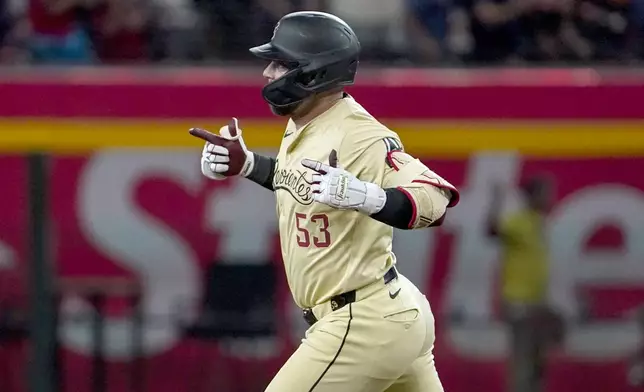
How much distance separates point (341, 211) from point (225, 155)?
0.56m

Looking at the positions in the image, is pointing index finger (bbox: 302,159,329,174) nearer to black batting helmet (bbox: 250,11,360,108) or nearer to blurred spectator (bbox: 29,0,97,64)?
black batting helmet (bbox: 250,11,360,108)

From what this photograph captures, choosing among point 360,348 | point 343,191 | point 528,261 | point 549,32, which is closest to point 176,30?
point 549,32

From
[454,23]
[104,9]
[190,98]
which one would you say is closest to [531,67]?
[454,23]

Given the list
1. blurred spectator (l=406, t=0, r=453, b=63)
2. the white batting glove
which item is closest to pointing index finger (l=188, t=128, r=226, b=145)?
the white batting glove

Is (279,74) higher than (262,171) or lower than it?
higher

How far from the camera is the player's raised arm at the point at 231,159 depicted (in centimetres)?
467

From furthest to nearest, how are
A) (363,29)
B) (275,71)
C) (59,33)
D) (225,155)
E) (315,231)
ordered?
1. (363,29)
2. (59,33)
3. (225,155)
4. (275,71)
5. (315,231)

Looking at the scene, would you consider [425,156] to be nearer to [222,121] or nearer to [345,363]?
[222,121]

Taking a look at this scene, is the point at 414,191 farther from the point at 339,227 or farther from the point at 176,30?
the point at 176,30

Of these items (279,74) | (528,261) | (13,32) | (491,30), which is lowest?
(528,261)

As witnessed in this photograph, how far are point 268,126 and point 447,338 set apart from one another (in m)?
1.75

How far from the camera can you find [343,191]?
404cm

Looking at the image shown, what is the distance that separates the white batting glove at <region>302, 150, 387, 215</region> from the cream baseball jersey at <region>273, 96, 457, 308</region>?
0.17m

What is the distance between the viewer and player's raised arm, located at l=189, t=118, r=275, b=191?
15.3ft
